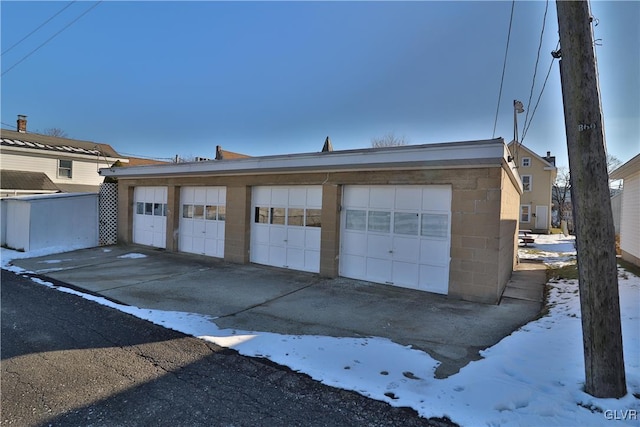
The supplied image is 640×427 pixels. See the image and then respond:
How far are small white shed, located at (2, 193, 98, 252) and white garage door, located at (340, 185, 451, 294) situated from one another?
11992mm

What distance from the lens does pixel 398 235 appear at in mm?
8961

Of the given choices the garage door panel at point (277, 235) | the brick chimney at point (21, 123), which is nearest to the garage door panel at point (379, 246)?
the garage door panel at point (277, 235)

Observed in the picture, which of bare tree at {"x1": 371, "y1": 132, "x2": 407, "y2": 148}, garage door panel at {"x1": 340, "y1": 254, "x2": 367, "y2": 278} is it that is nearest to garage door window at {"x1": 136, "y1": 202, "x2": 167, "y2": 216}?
garage door panel at {"x1": 340, "y1": 254, "x2": 367, "y2": 278}

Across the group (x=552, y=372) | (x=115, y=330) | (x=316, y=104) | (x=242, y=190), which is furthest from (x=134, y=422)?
(x=316, y=104)

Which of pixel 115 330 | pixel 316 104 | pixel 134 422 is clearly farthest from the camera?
pixel 316 104

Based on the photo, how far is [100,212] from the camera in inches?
625

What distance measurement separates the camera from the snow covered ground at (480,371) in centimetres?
321

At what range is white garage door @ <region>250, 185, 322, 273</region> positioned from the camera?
34.5 ft

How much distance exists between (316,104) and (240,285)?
14.0 m

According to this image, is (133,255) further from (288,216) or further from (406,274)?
(406,274)

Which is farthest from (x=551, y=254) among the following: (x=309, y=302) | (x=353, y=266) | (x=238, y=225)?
(x=309, y=302)

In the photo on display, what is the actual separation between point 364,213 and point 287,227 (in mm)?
Result: 2724

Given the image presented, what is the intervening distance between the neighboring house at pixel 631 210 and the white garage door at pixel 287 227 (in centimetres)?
975

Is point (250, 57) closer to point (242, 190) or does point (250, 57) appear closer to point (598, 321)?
point (242, 190)
